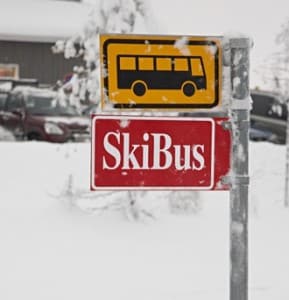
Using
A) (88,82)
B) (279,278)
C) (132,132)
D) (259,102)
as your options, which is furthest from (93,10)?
(259,102)

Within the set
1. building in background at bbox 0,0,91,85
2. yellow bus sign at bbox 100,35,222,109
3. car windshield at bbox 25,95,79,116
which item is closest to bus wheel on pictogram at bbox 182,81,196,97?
yellow bus sign at bbox 100,35,222,109

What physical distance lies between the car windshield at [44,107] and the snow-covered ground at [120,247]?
5.61 meters

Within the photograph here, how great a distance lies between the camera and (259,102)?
2056cm

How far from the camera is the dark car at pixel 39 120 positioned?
16.0 m

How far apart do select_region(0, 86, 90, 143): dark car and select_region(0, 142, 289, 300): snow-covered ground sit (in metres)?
5.28

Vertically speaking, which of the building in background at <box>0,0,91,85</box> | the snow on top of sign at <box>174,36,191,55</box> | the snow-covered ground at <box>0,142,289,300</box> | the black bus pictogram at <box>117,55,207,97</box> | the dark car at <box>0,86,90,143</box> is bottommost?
the snow-covered ground at <box>0,142,289,300</box>

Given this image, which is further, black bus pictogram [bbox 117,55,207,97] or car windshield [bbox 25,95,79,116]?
car windshield [bbox 25,95,79,116]

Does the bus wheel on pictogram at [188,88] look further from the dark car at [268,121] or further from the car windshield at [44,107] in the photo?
the dark car at [268,121]

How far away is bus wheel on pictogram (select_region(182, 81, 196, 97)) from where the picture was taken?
2.26m

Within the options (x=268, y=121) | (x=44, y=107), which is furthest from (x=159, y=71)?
(x=268, y=121)

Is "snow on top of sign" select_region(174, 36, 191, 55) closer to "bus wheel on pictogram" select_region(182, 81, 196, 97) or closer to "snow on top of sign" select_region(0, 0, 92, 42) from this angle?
"bus wheel on pictogram" select_region(182, 81, 196, 97)

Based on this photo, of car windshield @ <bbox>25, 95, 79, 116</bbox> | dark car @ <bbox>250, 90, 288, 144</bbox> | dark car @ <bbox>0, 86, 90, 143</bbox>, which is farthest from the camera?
dark car @ <bbox>250, 90, 288, 144</bbox>

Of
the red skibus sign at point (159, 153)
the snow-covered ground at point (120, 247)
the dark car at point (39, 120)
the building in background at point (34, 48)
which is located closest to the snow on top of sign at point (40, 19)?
the building in background at point (34, 48)

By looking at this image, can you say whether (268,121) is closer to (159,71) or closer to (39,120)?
(39,120)
